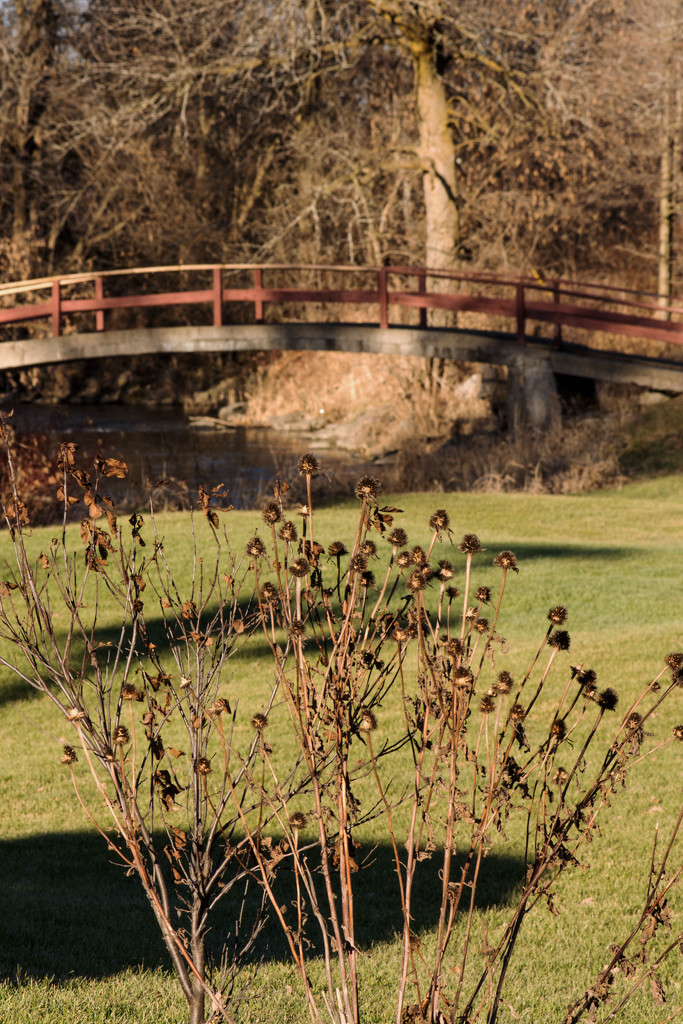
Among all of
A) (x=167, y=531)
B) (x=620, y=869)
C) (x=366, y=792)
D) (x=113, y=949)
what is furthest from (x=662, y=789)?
(x=167, y=531)

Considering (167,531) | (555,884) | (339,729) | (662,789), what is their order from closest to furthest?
(339,729) → (555,884) → (662,789) → (167,531)

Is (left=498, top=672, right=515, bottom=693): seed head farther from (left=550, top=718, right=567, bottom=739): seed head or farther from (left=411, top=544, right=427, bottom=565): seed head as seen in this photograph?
(left=411, top=544, right=427, bottom=565): seed head

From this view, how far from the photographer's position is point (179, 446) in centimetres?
2339

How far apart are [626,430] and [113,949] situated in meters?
17.0

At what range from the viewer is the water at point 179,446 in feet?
63.9

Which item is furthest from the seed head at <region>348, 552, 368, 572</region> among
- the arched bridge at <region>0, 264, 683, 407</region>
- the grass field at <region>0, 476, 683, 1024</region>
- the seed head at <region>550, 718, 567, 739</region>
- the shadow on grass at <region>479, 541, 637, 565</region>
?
the arched bridge at <region>0, 264, 683, 407</region>

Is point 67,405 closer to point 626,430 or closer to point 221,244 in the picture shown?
point 221,244

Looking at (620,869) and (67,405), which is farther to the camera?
(67,405)

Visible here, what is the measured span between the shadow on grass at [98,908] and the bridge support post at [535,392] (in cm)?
1485

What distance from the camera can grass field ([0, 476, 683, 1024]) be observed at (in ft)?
13.3

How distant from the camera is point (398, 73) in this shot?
2933 centimetres

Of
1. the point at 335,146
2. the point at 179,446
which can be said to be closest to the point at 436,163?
the point at 335,146

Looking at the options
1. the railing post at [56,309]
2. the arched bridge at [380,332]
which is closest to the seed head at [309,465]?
the arched bridge at [380,332]

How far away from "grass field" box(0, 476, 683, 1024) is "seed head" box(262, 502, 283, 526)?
913 mm
